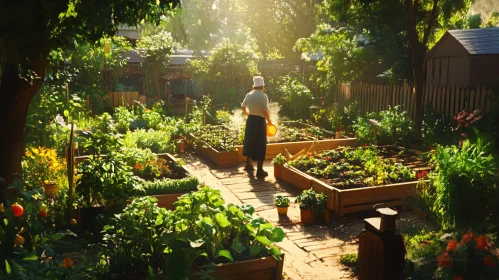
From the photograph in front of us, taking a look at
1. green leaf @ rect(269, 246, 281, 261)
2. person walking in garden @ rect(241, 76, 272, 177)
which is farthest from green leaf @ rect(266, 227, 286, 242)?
person walking in garden @ rect(241, 76, 272, 177)

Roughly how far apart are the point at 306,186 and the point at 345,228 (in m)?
1.70

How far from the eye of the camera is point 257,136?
10.4 meters

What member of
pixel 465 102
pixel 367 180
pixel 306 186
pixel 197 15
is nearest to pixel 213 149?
pixel 306 186

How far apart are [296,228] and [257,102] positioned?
3.31m

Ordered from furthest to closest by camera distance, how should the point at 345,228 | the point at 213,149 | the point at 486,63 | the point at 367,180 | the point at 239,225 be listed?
the point at 486,63, the point at 213,149, the point at 367,180, the point at 345,228, the point at 239,225

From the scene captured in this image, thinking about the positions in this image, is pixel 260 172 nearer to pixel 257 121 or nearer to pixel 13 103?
pixel 257 121

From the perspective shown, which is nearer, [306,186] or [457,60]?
[306,186]

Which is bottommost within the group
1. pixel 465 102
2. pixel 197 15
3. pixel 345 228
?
pixel 345 228

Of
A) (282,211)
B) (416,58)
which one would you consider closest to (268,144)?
(416,58)

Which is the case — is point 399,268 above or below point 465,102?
below

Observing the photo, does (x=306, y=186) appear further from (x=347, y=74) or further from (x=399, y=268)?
(x=347, y=74)

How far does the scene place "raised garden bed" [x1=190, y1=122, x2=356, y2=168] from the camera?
37.8 ft

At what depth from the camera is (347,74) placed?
1734 cm

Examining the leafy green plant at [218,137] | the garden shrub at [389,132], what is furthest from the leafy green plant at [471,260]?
the garden shrub at [389,132]
